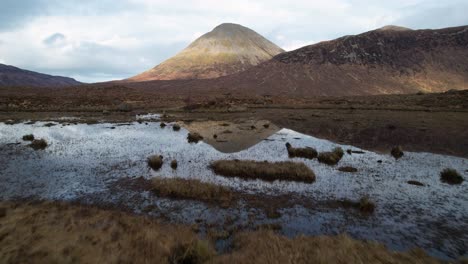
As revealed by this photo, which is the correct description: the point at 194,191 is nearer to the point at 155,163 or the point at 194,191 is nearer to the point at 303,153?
the point at 155,163

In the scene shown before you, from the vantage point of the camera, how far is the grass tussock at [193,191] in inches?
508

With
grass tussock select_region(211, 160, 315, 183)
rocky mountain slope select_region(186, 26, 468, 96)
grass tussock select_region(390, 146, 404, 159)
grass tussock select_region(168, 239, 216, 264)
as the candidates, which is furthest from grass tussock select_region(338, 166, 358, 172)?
rocky mountain slope select_region(186, 26, 468, 96)

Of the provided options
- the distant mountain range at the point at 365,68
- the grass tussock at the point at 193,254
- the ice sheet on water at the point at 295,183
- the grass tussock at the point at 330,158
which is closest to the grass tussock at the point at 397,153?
the ice sheet on water at the point at 295,183

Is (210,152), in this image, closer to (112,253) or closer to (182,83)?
(112,253)

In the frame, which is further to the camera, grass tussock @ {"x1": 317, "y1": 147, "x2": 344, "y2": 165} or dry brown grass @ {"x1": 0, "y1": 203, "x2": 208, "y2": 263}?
grass tussock @ {"x1": 317, "y1": 147, "x2": 344, "y2": 165}

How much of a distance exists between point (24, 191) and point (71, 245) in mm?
8543

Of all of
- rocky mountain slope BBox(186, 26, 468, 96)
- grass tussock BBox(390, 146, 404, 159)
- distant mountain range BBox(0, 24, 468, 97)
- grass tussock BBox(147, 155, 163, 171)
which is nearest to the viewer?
grass tussock BBox(147, 155, 163, 171)

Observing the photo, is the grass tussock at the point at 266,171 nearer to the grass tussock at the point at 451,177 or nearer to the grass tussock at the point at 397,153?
the grass tussock at the point at 451,177

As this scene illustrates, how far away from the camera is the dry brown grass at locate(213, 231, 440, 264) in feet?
23.2

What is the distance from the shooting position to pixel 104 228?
902cm

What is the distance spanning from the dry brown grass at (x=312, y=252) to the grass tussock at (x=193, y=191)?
4.18 metres

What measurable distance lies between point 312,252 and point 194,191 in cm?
708

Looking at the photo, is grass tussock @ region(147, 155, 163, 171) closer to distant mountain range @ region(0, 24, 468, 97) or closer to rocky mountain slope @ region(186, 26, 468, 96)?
distant mountain range @ region(0, 24, 468, 97)

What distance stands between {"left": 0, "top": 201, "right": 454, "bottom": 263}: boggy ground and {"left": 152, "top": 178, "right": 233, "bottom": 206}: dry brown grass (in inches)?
125
